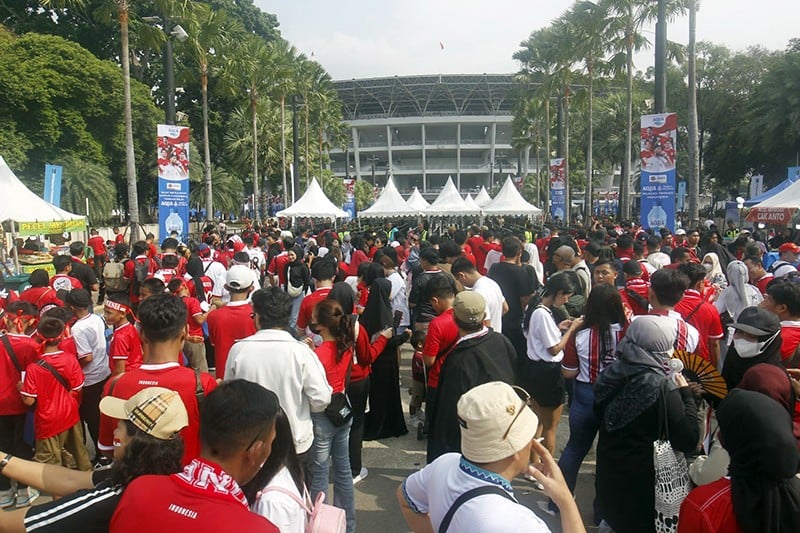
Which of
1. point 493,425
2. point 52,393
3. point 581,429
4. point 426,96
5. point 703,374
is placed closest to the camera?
point 493,425

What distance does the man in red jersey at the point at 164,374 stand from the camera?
2.79 m

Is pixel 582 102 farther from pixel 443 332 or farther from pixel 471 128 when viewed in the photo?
pixel 471 128

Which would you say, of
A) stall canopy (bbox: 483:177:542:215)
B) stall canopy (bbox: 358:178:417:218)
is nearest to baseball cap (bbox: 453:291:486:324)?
stall canopy (bbox: 483:177:542:215)

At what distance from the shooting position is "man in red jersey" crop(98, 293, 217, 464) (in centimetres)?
279

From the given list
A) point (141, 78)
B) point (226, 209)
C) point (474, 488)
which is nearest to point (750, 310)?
point (474, 488)

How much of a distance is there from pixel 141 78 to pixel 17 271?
30.3m

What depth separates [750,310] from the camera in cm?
346

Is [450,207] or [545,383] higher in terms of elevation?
[450,207]

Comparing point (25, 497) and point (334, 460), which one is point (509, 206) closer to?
point (334, 460)

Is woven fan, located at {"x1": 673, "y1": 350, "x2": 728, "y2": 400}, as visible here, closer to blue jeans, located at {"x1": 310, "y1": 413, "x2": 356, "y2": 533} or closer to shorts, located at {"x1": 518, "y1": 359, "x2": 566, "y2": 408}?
shorts, located at {"x1": 518, "y1": 359, "x2": 566, "y2": 408}

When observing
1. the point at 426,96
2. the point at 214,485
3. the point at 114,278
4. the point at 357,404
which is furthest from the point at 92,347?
the point at 426,96

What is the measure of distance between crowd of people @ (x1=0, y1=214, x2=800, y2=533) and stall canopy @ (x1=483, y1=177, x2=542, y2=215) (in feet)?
50.9

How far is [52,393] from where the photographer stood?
4.25m

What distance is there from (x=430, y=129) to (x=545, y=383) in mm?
93439
